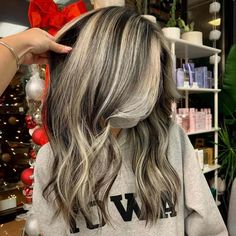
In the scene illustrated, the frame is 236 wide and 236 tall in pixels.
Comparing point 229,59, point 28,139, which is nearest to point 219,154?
point 229,59

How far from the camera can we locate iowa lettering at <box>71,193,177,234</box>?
69 centimetres

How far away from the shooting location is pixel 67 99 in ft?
2.10

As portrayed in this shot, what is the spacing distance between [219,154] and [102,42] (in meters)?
2.18

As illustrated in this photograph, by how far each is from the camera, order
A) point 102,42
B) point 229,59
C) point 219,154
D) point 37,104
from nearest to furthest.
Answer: point 102,42 → point 37,104 → point 229,59 → point 219,154

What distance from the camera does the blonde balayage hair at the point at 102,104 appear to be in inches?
24.8

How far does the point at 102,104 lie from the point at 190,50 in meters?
1.70

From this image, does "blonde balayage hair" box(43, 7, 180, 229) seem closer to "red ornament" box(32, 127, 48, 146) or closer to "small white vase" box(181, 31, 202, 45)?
"red ornament" box(32, 127, 48, 146)

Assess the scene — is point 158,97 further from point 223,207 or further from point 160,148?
point 223,207

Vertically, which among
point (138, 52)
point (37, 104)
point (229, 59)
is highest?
point (229, 59)

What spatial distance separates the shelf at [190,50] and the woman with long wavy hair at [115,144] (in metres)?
1.23

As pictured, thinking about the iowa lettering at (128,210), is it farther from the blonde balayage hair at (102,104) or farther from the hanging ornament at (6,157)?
the hanging ornament at (6,157)

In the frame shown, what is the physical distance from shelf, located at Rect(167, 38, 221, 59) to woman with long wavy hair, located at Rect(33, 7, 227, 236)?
1.23m

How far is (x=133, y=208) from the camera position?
0.70 meters

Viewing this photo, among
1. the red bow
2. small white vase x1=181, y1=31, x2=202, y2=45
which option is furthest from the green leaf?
the red bow
